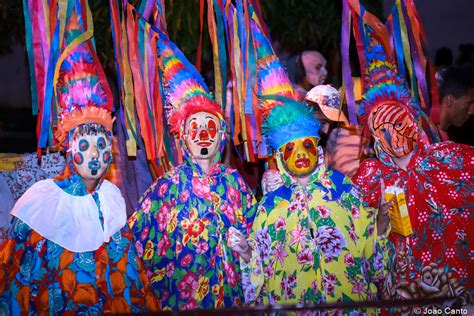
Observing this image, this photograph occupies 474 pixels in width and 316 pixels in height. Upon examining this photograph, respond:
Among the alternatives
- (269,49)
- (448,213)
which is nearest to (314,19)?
(269,49)

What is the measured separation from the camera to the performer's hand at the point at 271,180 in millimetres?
4891

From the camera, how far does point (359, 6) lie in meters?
5.07

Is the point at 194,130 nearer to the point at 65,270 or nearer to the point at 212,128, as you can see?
the point at 212,128

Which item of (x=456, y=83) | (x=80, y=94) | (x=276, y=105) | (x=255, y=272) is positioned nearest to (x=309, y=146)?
(x=276, y=105)

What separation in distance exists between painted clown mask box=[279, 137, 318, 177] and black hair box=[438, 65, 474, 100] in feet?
5.50

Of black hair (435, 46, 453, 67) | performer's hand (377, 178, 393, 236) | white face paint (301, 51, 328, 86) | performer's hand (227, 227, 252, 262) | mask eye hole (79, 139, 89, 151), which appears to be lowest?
performer's hand (227, 227, 252, 262)

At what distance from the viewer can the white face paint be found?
6.25 m

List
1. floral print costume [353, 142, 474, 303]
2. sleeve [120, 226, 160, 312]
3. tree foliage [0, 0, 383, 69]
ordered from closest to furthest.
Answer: sleeve [120, 226, 160, 312]
floral print costume [353, 142, 474, 303]
tree foliage [0, 0, 383, 69]

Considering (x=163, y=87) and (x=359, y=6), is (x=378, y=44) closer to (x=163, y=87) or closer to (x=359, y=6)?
(x=359, y=6)

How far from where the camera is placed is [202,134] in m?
4.71

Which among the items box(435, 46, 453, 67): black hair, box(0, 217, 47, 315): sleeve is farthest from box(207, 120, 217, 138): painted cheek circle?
box(435, 46, 453, 67): black hair

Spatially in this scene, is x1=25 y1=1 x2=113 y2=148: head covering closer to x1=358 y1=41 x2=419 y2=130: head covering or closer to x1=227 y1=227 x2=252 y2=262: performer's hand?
x1=227 y1=227 x2=252 y2=262: performer's hand

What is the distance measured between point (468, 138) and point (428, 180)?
4.87 feet

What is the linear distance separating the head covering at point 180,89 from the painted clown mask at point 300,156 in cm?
57
